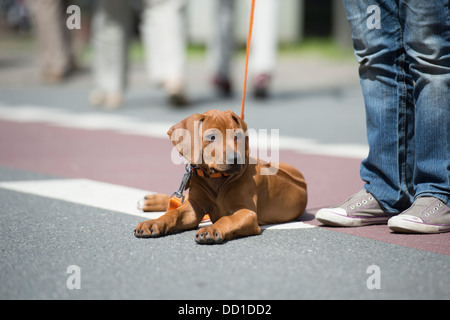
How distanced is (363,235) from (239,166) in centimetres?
75

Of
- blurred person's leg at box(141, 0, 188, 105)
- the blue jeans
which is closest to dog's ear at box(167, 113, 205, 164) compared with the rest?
the blue jeans

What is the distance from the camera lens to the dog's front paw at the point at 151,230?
3.43 metres

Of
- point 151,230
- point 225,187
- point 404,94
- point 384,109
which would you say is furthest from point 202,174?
A: point 404,94

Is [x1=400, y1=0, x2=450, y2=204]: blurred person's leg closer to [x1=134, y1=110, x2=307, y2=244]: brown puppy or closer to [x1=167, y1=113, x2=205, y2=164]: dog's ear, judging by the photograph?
[x1=134, y1=110, x2=307, y2=244]: brown puppy

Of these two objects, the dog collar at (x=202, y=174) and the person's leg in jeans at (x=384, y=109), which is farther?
the person's leg in jeans at (x=384, y=109)

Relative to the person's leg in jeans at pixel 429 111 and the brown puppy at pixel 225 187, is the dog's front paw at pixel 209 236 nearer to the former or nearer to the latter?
the brown puppy at pixel 225 187

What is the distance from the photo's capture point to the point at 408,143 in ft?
12.5

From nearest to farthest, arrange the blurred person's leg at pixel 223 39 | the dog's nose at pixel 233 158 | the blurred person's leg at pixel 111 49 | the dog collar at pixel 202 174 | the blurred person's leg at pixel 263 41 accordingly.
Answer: the dog's nose at pixel 233 158, the dog collar at pixel 202 174, the blurred person's leg at pixel 111 49, the blurred person's leg at pixel 263 41, the blurred person's leg at pixel 223 39

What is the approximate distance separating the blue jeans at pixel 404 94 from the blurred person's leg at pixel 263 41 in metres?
5.83

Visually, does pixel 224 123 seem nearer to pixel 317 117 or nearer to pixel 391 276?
pixel 391 276

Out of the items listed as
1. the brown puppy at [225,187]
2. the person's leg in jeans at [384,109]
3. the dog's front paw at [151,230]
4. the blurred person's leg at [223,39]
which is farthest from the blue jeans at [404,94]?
the blurred person's leg at [223,39]

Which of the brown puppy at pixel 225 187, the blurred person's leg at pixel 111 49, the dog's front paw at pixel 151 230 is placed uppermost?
the blurred person's leg at pixel 111 49

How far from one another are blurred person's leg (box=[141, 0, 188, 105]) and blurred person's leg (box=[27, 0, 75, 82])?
13.2 feet

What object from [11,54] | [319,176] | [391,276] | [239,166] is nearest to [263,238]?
[239,166]
